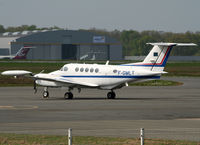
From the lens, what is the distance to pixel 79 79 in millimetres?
42875

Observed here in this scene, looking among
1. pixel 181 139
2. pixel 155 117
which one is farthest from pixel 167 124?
pixel 181 139

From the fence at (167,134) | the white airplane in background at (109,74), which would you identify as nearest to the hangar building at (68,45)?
the white airplane in background at (109,74)

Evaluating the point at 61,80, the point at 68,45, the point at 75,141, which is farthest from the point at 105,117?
the point at 68,45

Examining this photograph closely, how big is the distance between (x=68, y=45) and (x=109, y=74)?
12824cm

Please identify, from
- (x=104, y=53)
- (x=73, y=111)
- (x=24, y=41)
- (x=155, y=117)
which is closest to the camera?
(x=155, y=117)

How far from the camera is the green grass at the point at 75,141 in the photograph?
18.8 meters

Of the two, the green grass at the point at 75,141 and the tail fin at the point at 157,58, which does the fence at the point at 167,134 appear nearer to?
the green grass at the point at 75,141

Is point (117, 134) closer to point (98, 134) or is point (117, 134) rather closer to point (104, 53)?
point (98, 134)

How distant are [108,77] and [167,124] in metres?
16.7

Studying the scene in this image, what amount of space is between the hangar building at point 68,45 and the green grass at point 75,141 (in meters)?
141

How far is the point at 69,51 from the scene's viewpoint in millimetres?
171750

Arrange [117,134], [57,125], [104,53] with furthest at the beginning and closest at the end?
[104,53], [57,125], [117,134]

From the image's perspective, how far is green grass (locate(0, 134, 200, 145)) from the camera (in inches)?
738

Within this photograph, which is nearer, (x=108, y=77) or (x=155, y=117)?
(x=155, y=117)
